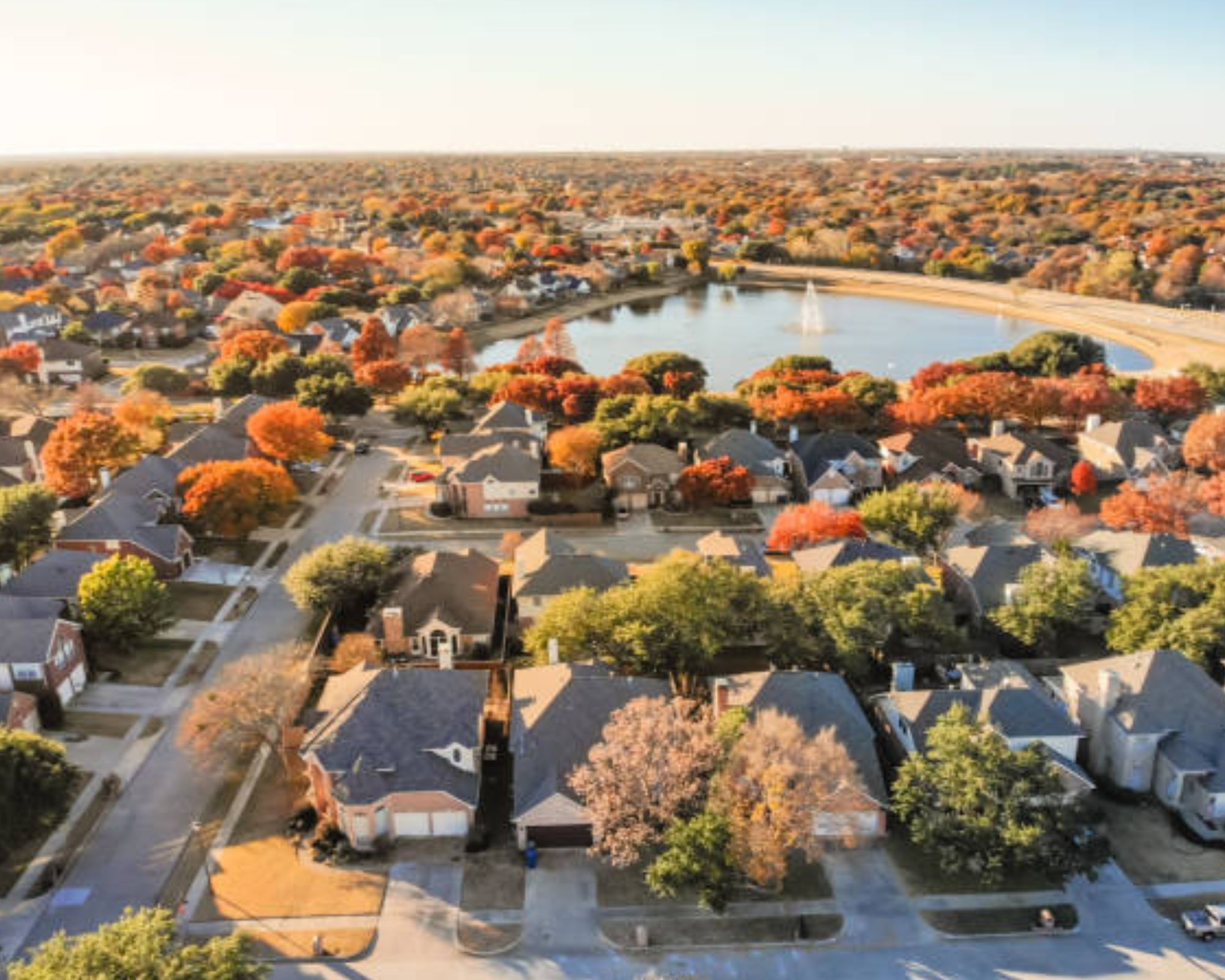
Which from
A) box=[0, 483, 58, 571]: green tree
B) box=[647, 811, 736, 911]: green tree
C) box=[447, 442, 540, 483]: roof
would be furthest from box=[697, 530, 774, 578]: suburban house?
box=[0, 483, 58, 571]: green tree

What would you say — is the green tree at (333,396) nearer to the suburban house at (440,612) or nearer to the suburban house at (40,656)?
the suburban house at (440,612)

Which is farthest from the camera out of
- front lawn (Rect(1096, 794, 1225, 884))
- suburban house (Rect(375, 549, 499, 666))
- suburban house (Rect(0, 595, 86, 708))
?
suburban house (Rect(375, 549, 499, 666))

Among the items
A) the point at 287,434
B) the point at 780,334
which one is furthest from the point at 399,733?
the point at 780,334

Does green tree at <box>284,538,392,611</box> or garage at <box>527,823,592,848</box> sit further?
green tree at <box>284,538,392,611</box>

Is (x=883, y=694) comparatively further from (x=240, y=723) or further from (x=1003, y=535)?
(x=240, y=723)

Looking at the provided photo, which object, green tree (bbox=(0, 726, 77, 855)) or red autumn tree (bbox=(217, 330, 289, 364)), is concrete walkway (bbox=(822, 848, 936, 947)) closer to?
green tree (bbox=(0, 726, 77, 855))

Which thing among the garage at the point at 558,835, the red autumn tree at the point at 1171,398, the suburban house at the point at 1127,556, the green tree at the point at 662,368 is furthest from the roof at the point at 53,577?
the red autumn tree at the point at 1171,398

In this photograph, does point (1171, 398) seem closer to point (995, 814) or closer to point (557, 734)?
point (995, 814)

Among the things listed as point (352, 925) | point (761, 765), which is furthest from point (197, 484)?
point (761, 765)
